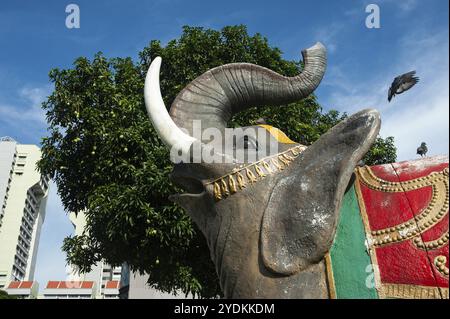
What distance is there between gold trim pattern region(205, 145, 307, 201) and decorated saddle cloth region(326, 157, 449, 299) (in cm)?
43

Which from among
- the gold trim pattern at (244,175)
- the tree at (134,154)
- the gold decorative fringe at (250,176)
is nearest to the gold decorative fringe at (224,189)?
the gold trim pattern at (244,175)

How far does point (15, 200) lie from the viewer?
71.1m

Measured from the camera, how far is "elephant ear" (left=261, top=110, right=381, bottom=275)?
2.27 meters

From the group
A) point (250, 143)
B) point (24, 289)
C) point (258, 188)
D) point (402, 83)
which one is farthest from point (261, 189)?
point (24, 289)

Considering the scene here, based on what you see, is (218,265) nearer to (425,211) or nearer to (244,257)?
(244,257)

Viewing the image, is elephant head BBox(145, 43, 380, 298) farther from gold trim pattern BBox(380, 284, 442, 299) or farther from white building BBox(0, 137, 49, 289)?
white building BBox(0, 137, 49, 289)

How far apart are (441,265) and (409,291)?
19 centimetres

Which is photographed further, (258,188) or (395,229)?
(258,188)

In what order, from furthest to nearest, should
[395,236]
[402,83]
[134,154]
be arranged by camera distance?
[134,154] < [402,83] < [395,236]

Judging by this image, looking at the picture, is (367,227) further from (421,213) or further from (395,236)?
(421,213)

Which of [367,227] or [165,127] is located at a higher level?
[165,127]

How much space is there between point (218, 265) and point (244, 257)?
21 centimetres

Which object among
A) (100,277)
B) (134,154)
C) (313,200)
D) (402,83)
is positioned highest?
(100,277)
